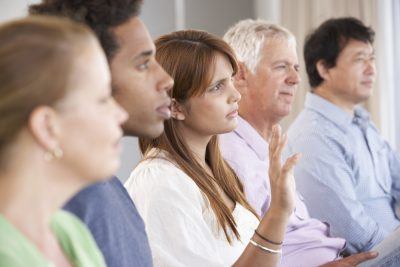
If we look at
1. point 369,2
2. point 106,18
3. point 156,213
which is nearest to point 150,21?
point 369,2

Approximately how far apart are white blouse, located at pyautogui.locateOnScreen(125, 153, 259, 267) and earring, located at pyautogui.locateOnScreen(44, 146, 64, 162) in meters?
0.84

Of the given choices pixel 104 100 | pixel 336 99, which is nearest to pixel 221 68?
pixel 104 100

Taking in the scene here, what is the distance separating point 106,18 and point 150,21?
279 cm

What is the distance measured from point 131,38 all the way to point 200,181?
521 mm

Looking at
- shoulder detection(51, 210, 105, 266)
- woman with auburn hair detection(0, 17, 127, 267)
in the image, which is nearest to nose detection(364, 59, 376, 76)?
shoulder detection(51, 210, 105, 266)

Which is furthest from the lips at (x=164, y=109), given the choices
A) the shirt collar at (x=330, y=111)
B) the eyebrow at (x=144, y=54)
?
the shirt collar at (x=330, y=111)

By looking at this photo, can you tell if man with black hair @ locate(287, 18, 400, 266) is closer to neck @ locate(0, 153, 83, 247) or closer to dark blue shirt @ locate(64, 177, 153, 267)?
dark blue shirt @ locate(64, 177, 153, 267)

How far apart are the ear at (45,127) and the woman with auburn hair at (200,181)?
0.86 m

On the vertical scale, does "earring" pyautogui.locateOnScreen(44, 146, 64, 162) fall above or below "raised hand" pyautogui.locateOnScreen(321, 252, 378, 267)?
above

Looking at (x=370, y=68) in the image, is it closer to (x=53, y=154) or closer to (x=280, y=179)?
(x=280, y=179)

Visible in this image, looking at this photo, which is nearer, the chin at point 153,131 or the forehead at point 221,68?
the chin at point 153,131

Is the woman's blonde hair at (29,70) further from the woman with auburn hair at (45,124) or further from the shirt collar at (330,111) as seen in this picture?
the shirt collar at (330,111)

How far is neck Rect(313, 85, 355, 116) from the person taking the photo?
3.00m

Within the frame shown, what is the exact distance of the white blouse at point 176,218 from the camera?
174cm
